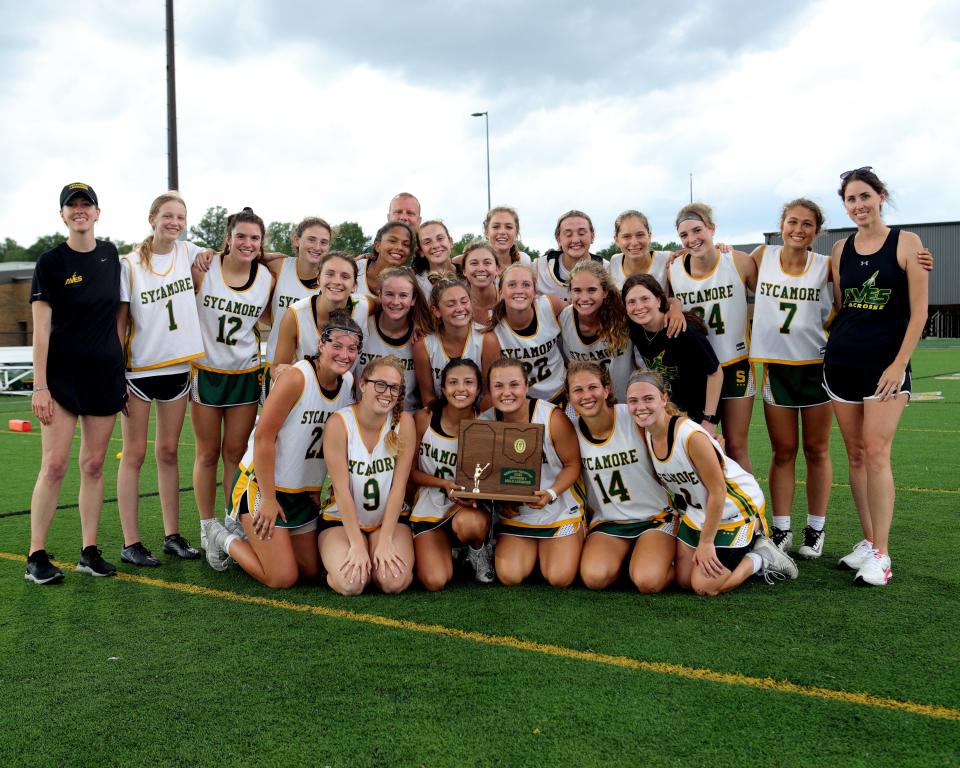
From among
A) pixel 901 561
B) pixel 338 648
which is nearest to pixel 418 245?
pixel 338 648

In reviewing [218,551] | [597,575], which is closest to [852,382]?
[597,575]

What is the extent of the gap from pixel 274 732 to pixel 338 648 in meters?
0.71

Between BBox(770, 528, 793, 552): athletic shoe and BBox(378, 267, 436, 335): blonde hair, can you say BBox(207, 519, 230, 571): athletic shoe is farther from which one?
BBox(770, 528, 793, 552): athletic shoe

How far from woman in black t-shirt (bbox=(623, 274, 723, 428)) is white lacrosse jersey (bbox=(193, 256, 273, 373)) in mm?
2174

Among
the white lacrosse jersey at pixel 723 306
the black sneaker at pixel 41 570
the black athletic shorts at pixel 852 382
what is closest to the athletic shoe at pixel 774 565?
the black athletic shorts at pixel 852 382

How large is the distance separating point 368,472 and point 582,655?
149 centimetres

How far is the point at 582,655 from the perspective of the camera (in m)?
3.12

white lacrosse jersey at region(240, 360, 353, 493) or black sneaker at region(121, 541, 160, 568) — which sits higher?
white lacrosse jersey at region(240, 360, 353, 493)

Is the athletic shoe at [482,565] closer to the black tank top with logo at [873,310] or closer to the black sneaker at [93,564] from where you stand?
the black sneaker at [93,564]

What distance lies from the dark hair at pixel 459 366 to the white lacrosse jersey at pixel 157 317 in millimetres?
1368

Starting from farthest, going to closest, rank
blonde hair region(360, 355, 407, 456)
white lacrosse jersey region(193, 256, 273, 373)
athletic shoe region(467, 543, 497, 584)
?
white lacrosse jersey region(193, 256, 273, 373)
athletic shoe region(467, 543, 497, 584)
blonde hair region(360, 355, 407, 456)

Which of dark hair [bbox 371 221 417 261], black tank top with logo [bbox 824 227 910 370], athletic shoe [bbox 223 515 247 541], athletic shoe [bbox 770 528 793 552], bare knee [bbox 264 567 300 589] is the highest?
dark hair [bbox 371 221 417 261]

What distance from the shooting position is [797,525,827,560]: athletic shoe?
14.8 ft

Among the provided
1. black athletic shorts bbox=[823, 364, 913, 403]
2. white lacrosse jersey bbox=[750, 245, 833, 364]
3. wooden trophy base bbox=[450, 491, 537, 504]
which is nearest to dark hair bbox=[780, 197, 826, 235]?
white lacrosse jersey bbox=[750, 245, 833, 364]
